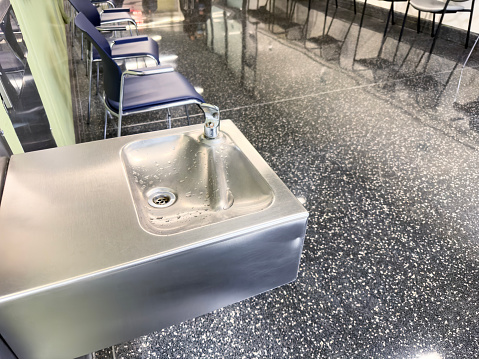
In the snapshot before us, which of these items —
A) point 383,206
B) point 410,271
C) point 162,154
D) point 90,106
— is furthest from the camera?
point 90,106

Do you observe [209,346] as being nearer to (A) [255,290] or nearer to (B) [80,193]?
(A) [255,290]

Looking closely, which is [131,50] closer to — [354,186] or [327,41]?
[354,186]

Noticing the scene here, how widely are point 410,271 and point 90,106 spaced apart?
246 centimetres

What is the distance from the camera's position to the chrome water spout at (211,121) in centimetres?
90

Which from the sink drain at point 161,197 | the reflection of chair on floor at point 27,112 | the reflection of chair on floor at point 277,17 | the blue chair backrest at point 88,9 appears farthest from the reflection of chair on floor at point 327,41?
the sink drain at point 161,197

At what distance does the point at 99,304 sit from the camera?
0.56 meters

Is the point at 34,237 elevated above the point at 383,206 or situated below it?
above

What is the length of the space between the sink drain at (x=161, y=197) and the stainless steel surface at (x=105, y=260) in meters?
0.13

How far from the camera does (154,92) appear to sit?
6.04 ft

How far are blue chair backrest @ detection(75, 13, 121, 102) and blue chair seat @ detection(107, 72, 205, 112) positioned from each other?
0.06 m

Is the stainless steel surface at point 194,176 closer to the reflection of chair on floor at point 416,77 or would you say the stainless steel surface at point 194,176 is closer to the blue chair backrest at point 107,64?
the blue chair backrest at point 107,64

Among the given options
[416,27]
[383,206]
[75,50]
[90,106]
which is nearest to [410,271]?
[383,206]

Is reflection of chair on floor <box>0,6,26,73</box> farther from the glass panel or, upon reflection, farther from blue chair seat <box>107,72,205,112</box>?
blue chair seat <box>107,72,205,112</box>

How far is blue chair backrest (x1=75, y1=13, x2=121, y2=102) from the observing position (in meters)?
1.62
